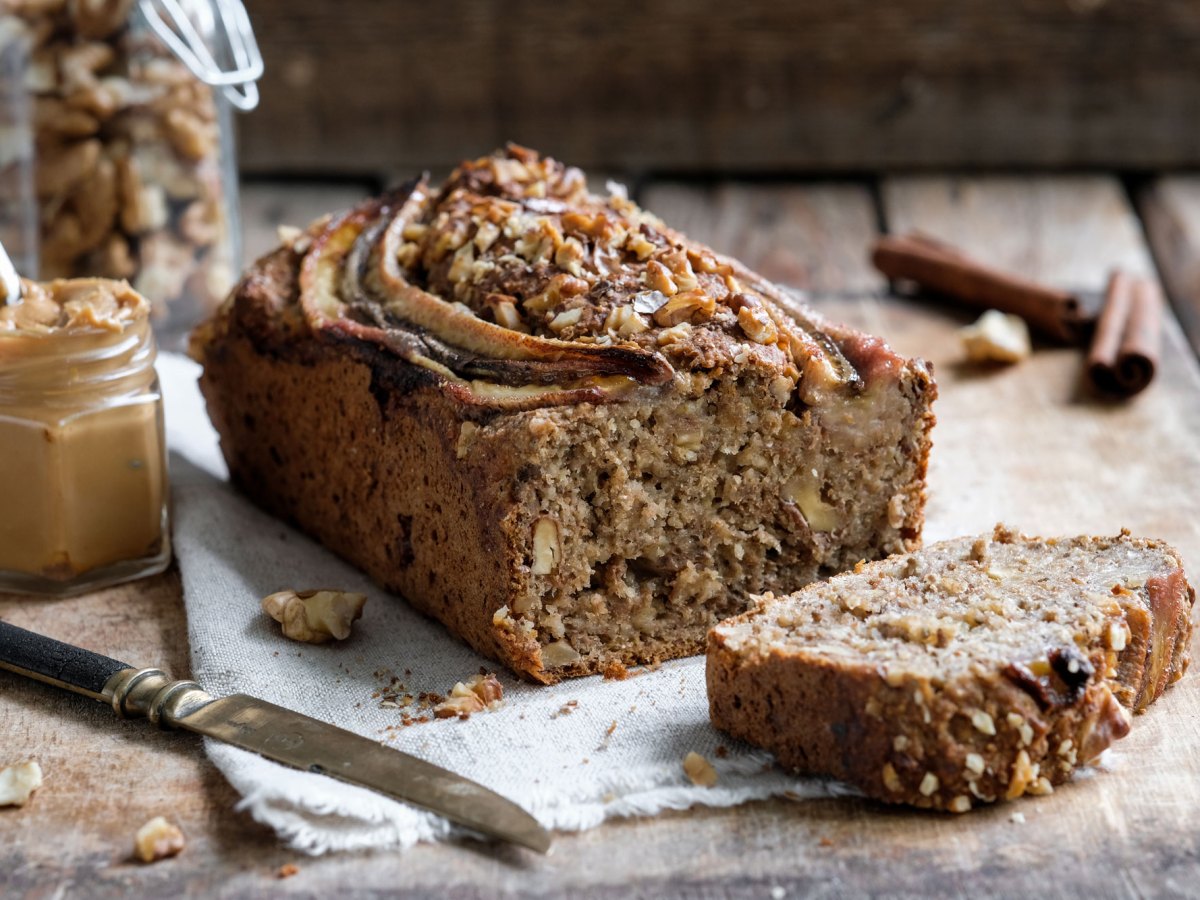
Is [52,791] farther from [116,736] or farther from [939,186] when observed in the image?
[939,186]

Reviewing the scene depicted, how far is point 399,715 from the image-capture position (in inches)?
119

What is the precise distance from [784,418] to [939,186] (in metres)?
3.97

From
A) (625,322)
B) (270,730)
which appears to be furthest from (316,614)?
(625,322)

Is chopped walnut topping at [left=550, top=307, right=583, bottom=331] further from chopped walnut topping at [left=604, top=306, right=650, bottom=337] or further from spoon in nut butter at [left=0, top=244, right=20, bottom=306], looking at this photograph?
spoon in nut butter at [left=0, top=244, right=20, bottom=306]

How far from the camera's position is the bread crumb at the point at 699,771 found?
271 centimetres

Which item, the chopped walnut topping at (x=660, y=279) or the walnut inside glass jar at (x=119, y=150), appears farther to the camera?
the walnut inside glass jar at (x=119, y=150)

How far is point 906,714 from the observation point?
261cm

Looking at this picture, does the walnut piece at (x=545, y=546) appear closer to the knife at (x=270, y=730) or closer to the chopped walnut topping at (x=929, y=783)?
the knife at (x=270, y=730)

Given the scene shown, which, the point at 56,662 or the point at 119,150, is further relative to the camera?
the point at 119,150

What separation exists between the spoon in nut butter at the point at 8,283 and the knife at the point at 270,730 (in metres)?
0.71

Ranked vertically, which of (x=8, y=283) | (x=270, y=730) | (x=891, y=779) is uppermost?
(x=8, y=283)

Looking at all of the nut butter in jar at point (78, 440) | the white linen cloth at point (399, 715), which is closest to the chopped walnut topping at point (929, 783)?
the white linen cloth at point (399, 715)

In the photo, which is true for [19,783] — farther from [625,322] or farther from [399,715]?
[625,322]

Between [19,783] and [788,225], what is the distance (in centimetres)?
435
